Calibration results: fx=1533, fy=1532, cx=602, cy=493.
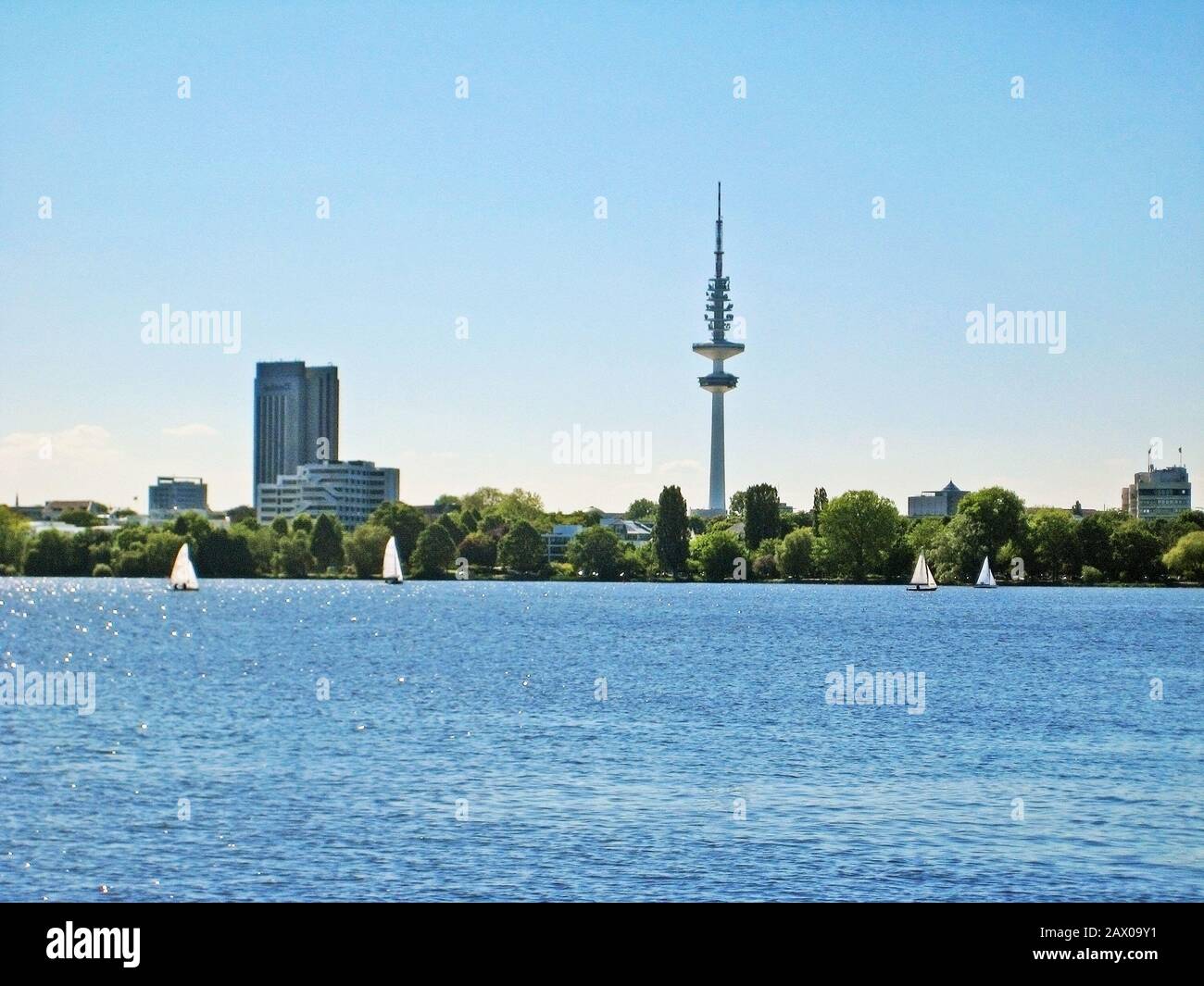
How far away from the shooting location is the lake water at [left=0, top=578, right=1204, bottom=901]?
2680 cm

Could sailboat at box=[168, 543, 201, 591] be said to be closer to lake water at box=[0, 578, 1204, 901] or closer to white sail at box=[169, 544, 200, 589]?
white sail at box=[169, 544, 200, 589]

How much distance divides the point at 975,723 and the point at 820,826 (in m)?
23.9

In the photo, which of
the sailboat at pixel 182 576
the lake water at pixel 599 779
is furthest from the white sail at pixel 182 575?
the lake water at pixel 599 779

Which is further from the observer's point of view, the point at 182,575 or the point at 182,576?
the point at 182,576

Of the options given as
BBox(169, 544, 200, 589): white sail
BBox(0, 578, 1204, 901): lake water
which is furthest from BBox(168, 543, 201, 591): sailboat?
BBox(0, 578, 1204, 901): lake water

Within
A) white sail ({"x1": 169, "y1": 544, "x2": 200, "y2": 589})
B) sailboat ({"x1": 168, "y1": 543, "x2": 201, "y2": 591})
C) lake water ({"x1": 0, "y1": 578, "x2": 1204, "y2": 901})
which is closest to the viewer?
lake water ({"x1": 0, "y1": 578, "x2": 1204, "y2": 901})

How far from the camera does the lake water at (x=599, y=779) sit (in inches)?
1055

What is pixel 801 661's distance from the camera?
84.1 m

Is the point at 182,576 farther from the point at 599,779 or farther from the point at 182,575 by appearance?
the point at 599,779

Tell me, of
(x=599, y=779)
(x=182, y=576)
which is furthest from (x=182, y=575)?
(x=599, y=779)

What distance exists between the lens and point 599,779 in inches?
1495

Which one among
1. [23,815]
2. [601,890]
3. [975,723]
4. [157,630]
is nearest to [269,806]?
[23,815]
